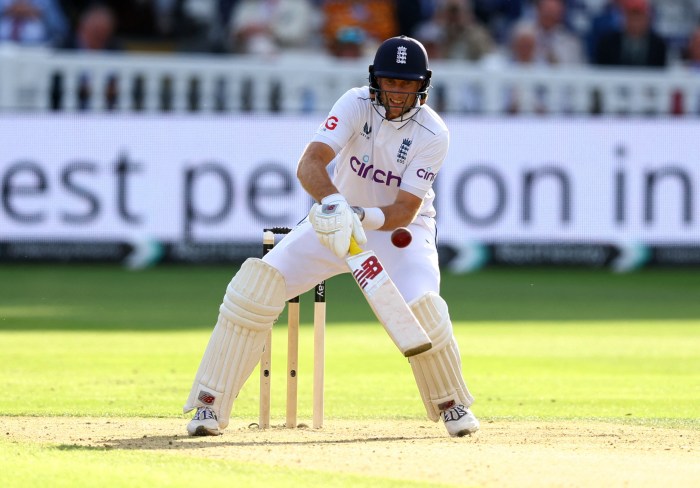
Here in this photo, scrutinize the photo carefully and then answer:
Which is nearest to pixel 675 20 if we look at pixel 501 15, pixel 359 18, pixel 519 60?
pixel 501 15

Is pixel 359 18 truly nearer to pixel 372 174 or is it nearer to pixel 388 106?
pixel 372 174

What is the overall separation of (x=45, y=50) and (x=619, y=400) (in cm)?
970

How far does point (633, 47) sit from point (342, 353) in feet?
28.2

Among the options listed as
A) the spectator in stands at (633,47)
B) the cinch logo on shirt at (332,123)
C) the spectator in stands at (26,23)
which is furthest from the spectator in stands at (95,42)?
the cinch logo on shirt at (332,123)

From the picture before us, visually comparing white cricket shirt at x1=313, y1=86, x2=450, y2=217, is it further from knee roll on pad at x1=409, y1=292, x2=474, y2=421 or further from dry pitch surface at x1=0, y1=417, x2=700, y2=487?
dry pitch surface at x1=0, y1=417, x2=700, y2=487

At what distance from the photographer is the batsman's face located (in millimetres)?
7027

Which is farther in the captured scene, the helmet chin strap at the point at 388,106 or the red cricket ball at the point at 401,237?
the helmet chin strap at the point at 388,106

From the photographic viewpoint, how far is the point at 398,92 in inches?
276

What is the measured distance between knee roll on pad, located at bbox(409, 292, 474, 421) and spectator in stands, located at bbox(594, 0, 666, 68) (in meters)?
11.1

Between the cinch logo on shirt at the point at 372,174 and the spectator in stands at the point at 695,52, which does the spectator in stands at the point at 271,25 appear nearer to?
the spectator in stands at the point at 695,52

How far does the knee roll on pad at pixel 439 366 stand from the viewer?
22.8ft

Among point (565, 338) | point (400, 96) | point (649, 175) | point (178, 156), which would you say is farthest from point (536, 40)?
point (400, 96)

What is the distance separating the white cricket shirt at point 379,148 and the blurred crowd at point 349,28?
9.21m

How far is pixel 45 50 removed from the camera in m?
16.2
